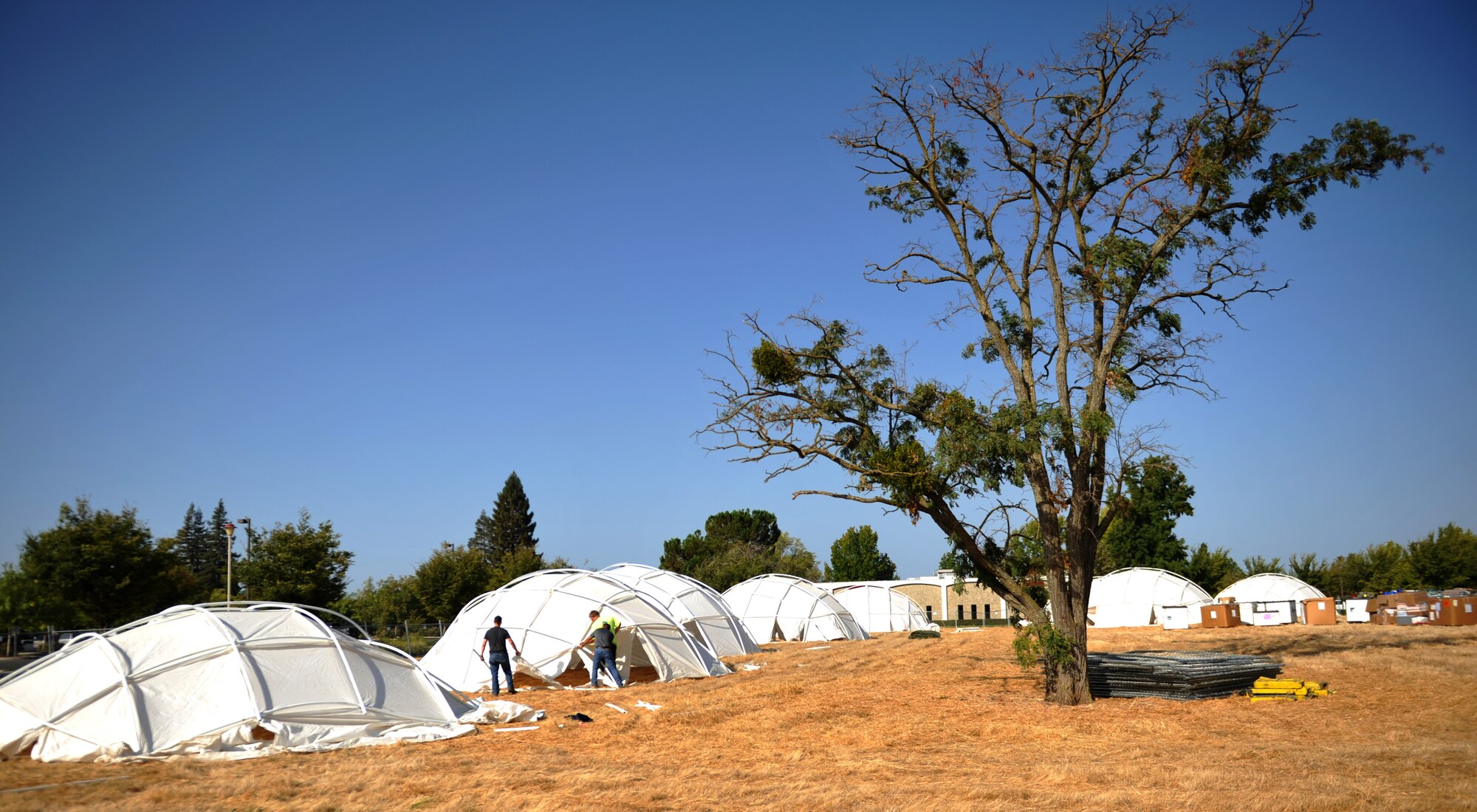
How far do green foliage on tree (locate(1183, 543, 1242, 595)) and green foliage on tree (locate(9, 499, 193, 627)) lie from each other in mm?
58226

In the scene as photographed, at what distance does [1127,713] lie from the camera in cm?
1413

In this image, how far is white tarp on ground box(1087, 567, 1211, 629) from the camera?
48312mm

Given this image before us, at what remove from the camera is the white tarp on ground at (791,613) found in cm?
4062

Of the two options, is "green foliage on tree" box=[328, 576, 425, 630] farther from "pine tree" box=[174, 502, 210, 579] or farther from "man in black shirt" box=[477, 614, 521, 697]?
"pine tree" box=[174, 502, 210, 579]

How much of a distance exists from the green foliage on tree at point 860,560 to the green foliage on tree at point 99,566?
194 ft

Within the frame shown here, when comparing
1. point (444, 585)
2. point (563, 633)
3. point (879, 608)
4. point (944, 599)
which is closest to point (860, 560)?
point (944, 599)

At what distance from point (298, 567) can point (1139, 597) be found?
3916 centimetres

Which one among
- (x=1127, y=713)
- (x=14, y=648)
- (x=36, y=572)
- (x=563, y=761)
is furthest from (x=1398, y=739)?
(x=14, y=648)

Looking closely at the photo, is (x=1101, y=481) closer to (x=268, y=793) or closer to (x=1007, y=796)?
(x=1007, y=796)

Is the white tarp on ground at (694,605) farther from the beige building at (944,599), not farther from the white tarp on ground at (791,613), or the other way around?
the beige building at (944,599)

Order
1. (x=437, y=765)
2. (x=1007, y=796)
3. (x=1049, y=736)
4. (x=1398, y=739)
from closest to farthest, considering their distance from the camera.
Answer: (x=1007, y=796)
(x=437, y=765)
(x=1398, y=739)
(x=1049, y=736)

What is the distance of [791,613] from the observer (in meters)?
41.0

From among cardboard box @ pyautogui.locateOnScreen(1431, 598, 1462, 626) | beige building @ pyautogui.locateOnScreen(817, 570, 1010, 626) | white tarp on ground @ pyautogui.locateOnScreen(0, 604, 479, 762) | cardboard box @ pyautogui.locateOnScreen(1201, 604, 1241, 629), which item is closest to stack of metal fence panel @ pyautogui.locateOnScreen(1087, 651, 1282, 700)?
white tarp on ground @ pyautogui.locateOnScreen(0, 604, 479, 762)

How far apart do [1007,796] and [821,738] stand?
15.2 ft
